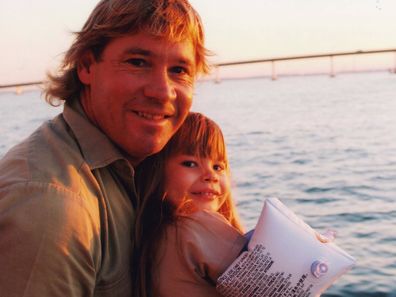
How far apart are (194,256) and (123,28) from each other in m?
1.00

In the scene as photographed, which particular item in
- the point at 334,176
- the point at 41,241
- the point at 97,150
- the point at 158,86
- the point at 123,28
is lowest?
the point at 334,176

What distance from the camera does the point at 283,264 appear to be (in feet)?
8.58

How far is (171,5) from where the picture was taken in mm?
2494

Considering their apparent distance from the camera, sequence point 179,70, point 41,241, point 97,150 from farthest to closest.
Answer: point 179,70
point 97,150
point 41,241

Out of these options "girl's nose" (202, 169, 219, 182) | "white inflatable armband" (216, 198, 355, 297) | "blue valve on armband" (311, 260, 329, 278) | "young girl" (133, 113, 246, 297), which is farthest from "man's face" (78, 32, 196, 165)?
"blue valve on armband" (311, 260, 329, 278)

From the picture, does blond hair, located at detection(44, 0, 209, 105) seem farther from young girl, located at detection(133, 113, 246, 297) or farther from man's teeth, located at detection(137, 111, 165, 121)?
young girl, located at detection(133, 113, 246, 297)

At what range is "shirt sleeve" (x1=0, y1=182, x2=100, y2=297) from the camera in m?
1.79

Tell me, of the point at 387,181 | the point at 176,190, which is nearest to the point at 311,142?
the point at 387,181

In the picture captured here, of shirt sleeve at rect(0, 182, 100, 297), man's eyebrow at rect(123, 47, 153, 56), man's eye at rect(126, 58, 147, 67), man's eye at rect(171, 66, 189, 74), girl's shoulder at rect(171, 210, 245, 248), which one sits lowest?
girl's shoulder at rect(171, 210, 245, 248)

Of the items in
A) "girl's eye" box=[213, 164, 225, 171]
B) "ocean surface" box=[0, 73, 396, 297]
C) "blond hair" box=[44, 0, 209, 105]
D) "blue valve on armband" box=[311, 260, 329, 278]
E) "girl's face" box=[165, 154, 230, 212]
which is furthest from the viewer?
"ocean surface" box=[0, 73, 396, 297]

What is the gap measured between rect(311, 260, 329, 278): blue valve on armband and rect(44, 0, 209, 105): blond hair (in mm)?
1018

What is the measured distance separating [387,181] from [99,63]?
9.80m

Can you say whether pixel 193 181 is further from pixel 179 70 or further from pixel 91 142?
pixel 91 142

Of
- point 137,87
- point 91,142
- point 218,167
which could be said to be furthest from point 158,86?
point 218,167
